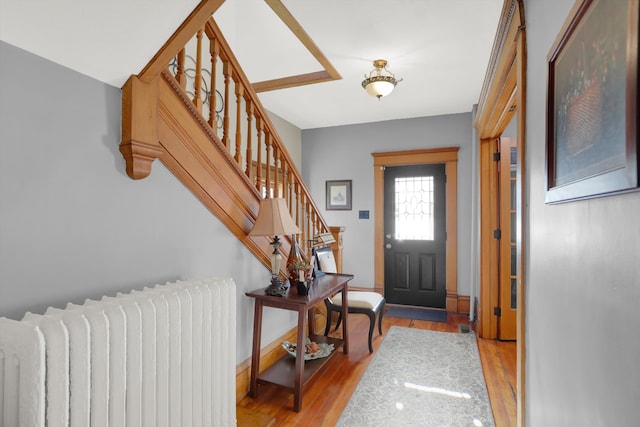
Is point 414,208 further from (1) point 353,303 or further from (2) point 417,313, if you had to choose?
(1) point 353,303

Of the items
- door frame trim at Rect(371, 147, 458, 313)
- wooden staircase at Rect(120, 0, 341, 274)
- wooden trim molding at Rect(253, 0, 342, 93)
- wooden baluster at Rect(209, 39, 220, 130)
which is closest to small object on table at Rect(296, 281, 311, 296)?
wooden staircase at Rect(120, 0, 341, 274)

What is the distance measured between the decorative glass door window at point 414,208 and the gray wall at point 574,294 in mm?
3215

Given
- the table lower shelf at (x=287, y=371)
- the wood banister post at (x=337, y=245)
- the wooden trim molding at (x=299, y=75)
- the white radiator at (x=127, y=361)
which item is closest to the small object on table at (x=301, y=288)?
the table lower shelf at (x=287, y=371)

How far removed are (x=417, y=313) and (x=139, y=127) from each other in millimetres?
3995

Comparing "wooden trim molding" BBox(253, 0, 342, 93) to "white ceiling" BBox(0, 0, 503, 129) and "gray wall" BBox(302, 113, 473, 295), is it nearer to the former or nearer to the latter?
"white ceiling" BBox(0, 0, 503, 129)

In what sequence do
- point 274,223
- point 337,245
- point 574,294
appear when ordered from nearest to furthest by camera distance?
point 574,294
point 274,223
point 337,245

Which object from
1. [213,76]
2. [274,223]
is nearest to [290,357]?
[274,223]

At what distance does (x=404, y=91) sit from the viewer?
12.2 feet

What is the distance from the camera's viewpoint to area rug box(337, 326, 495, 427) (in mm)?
2115

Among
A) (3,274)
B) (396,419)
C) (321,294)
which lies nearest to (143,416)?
(3,274)

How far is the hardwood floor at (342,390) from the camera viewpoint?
2.12 meters

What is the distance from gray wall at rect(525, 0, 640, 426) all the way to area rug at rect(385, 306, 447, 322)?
2801 millimetres

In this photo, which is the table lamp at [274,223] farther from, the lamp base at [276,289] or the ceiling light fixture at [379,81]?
the ceiling light fixture at [379,81]

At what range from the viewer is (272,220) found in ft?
7.41
